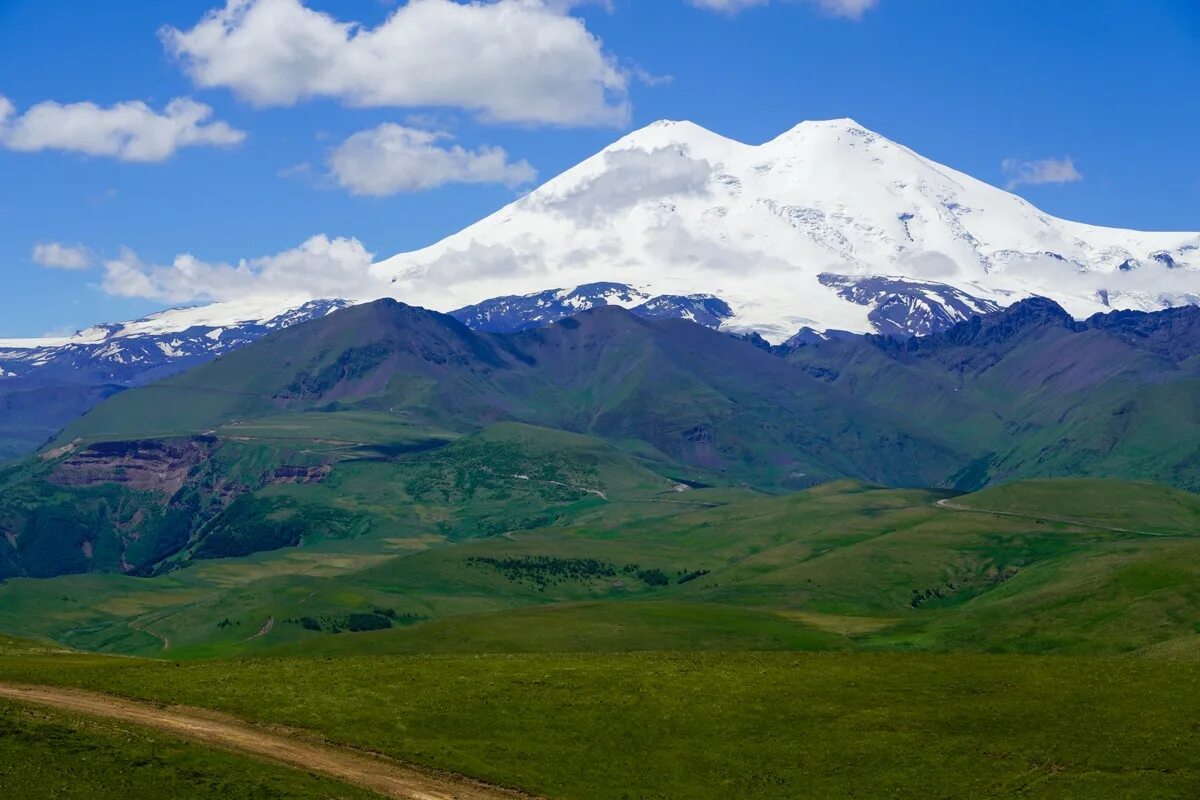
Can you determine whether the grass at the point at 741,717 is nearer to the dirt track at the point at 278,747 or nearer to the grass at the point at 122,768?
the dirt track at the point at 278,747

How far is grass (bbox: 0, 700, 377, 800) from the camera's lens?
8294 centimetres

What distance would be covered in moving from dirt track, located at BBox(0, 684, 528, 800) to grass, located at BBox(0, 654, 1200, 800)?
2.11 metres

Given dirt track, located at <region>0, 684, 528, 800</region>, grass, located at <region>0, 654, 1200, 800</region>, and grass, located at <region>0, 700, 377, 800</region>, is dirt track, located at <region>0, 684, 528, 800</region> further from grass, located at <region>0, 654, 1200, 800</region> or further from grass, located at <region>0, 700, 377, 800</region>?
grass, located at <region>0, 700, 377, 800</region>

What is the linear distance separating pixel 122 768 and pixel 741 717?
4505 centimetres

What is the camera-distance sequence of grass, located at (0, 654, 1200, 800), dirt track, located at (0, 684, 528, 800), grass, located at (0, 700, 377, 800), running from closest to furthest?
grass, located at (0, 700, 377, 800), dirt track, located at (0, 684, 528, 800), grass, located at (0, 654, 1200, 800)

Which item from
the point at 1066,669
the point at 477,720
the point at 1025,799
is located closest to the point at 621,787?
the point at 477,720

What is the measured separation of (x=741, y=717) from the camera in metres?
111

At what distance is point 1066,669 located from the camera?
4791 inches

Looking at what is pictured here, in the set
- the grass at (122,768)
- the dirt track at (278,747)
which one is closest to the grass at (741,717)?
the dirt track at (278,747)

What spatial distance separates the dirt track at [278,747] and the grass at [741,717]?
2.11m

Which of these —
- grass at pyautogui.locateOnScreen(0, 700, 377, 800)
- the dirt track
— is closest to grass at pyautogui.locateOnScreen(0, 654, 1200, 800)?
the dirt track

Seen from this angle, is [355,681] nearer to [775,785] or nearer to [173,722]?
[173,722]

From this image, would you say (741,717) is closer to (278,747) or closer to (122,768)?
(278,747)

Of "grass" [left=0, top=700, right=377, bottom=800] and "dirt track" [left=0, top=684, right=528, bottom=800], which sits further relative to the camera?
"dirt track" [left=0, top=684, right=528, bottom=800]
